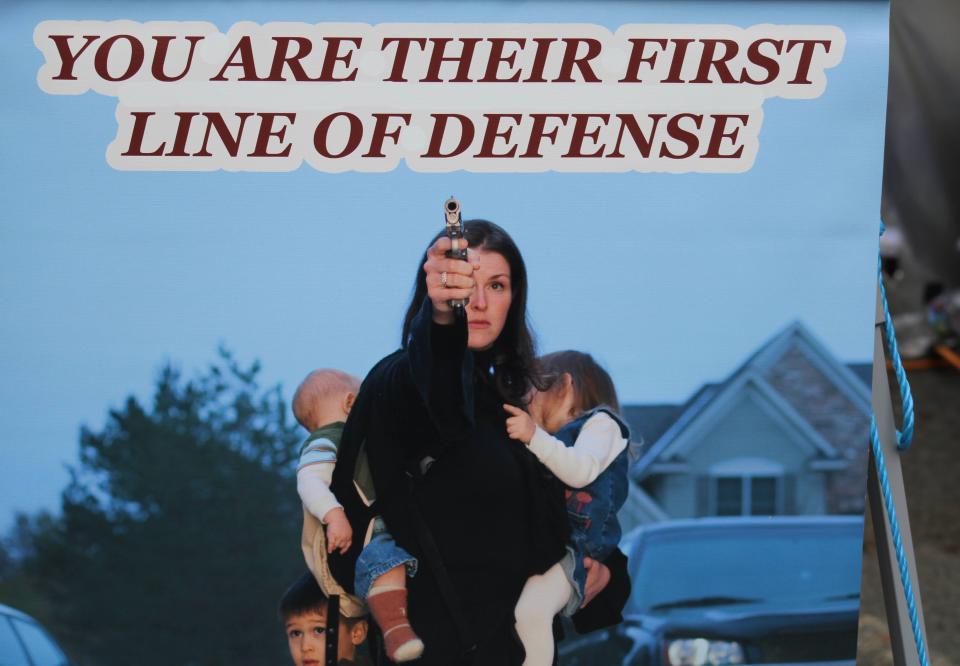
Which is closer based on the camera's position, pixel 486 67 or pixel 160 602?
pixel 486 67

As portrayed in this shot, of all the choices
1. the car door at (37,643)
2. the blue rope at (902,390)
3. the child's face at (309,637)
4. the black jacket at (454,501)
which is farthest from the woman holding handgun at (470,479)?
the blue rope at (902,390)

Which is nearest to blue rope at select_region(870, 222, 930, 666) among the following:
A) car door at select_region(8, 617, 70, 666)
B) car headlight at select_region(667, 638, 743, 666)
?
car headlight at select_region(667, 638, 743, 666)

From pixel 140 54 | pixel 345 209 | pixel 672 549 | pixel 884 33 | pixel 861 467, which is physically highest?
pixel 884 33

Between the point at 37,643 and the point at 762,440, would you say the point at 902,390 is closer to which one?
the point at 762,440

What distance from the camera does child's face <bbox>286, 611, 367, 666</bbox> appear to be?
2.28m

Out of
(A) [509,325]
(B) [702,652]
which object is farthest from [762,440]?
(A) [509,325]

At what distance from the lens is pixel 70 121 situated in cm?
214

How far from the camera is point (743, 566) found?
232 cm

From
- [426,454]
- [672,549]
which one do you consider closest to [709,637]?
[672,549]

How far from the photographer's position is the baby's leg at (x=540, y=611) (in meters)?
2.24

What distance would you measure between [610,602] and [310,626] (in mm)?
620

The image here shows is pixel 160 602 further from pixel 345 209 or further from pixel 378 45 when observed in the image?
pixel 378 45

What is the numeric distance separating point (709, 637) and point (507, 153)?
3.59 ft

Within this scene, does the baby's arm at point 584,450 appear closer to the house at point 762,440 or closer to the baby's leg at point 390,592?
the house at point 762,440
